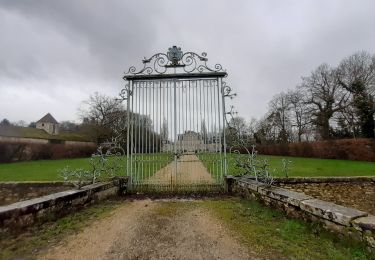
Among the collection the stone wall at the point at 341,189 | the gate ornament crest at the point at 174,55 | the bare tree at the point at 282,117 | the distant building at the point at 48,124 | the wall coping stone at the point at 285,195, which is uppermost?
the distant building at the point at 48,124

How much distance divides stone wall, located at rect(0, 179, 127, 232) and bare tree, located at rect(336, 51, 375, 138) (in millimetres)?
23028

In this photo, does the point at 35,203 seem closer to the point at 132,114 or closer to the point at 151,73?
the point at 132,114

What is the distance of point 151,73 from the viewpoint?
7117mm

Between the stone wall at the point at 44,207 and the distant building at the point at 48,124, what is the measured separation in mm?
58754

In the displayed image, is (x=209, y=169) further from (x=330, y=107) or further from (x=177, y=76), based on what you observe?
(x=330, y=107)

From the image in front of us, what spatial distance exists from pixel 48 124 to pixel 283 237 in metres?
64.1

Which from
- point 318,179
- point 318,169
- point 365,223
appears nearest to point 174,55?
point 318,179

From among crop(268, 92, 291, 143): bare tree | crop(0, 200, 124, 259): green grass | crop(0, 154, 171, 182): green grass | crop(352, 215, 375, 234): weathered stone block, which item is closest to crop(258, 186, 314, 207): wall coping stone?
crop(352, 215, 375, 234): weathered stone block

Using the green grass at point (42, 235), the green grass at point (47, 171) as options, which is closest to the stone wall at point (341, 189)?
the green grass at point (47, 171)

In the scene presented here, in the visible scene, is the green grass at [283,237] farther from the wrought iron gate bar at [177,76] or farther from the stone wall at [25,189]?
the stone wall at [25,189]

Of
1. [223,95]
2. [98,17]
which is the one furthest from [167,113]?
[98,17]

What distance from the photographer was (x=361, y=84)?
23.0m

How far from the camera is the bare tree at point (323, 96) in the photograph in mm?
26141

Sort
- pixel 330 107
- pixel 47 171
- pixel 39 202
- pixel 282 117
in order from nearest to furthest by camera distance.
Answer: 1. pixel 39 202
2. pixel 47 171
3. pixel 330 107
4. pixel 282 117
